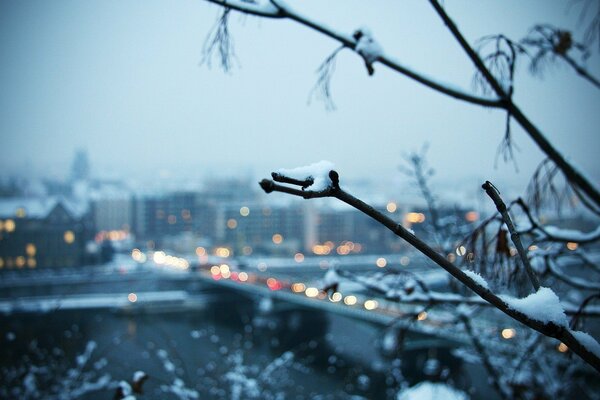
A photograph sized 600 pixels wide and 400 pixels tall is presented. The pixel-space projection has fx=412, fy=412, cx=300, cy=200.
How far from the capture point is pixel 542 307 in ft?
3.02

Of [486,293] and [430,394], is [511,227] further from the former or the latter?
[430,394]

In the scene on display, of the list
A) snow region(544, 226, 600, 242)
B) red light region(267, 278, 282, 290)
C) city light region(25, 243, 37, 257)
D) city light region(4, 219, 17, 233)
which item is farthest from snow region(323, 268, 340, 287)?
city light region(4, 219, 17, 233)

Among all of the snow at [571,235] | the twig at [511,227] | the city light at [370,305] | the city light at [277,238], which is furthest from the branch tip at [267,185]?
the city light at [277,238]

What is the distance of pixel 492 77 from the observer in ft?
5.69

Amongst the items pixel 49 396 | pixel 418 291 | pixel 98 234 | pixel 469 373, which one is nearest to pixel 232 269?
pixel 98 234

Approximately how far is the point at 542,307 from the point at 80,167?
77678 mm

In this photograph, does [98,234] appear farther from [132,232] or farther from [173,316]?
[173,316]

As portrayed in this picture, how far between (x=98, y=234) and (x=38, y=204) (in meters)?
12.5

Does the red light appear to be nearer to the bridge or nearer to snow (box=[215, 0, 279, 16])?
the bridge

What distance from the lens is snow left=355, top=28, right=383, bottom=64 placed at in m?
1.69

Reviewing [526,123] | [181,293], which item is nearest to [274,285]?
[181,293]

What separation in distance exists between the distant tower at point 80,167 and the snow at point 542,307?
75.5m

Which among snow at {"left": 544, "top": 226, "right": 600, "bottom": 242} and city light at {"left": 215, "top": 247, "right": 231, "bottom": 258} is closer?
snow at {"left": 544, "top": 226, "right": 600, "bottom": 242}

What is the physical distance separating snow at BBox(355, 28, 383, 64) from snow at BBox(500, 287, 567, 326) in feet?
3.66
